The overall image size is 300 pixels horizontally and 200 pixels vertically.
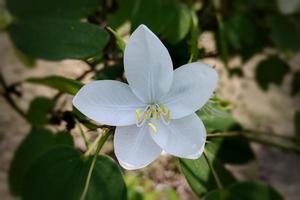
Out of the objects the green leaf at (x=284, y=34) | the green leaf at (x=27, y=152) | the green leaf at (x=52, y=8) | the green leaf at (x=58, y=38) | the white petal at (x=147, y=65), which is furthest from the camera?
the green leaf at (x=284, y=34)

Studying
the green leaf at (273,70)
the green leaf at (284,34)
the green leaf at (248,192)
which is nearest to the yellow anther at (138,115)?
the green leaf at (248,192)

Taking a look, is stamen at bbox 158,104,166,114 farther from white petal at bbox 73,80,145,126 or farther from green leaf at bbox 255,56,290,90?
green leaf at bbox 255,56,290,90

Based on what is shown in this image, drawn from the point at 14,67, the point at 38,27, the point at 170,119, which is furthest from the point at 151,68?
the point at 14,67

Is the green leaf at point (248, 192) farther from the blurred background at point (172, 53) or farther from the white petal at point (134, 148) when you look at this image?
the white petal at point (134, 148)

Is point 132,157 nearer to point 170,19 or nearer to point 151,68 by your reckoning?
point 151,68

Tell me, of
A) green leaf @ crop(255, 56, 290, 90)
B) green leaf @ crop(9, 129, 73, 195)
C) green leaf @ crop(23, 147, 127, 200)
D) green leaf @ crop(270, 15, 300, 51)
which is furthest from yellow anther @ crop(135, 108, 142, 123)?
green leaf @ crop(255, 56, 290, 90)
